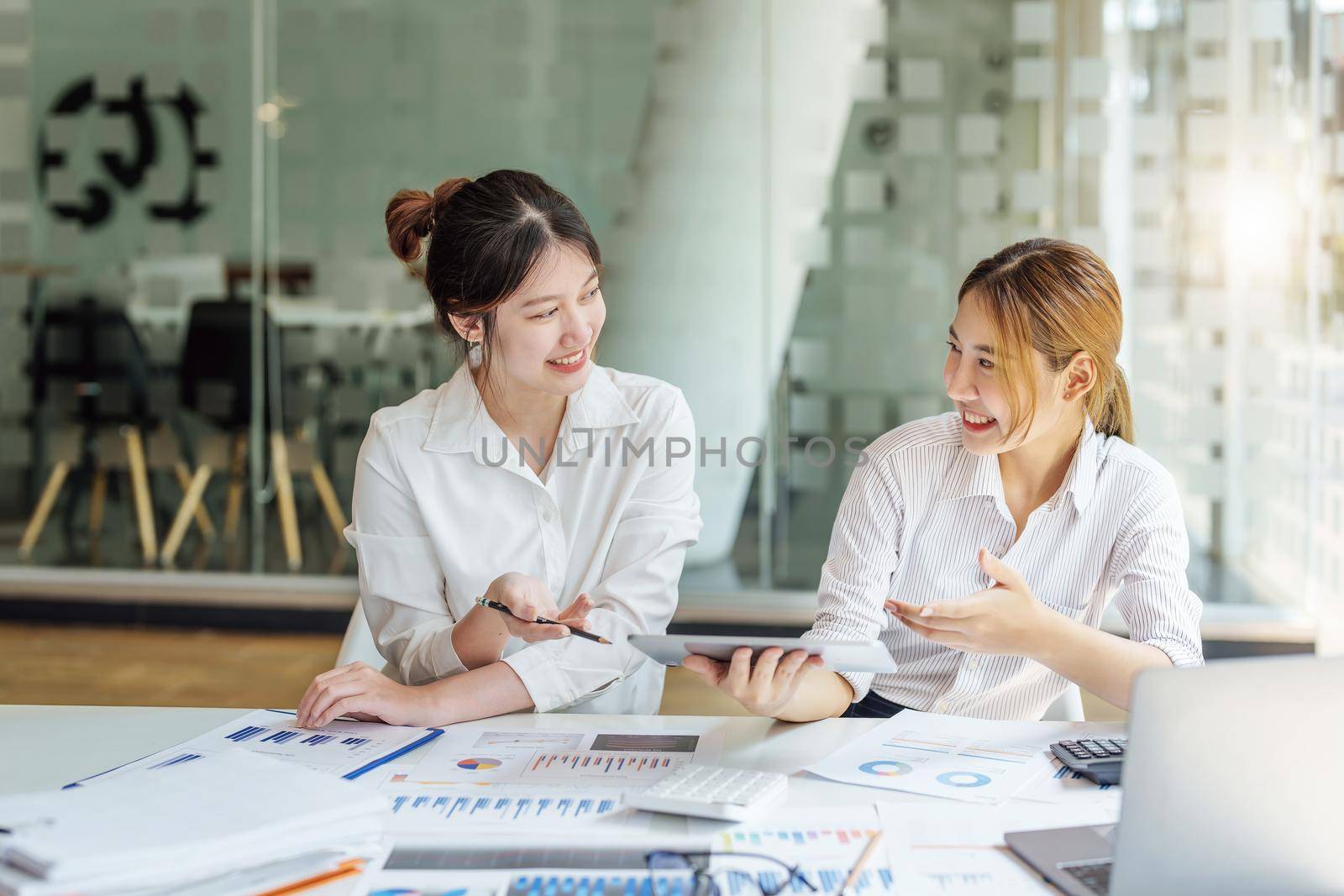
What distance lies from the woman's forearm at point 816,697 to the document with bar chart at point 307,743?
0.41 meters

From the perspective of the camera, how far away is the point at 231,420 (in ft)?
14.1

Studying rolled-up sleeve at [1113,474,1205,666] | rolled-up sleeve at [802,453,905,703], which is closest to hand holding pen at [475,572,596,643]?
rolled-up sleeve at [802,453,905,703]

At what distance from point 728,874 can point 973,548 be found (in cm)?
80

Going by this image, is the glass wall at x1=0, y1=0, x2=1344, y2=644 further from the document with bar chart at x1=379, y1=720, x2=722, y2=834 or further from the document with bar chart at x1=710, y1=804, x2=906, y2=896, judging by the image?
the document with bar chart at x1=710, y1=804, x2=906, y2=896

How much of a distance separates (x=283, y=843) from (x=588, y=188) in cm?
321

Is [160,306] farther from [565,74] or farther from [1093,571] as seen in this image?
[1093,571]

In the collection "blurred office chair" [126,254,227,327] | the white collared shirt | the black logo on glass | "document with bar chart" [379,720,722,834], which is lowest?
"document with bar chart" [379,720,722,834]

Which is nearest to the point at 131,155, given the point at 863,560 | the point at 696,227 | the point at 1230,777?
the point at 696,227

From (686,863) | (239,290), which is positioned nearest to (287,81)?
(239,290)

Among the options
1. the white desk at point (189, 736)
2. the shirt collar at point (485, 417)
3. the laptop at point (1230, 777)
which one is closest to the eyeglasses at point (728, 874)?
the white desk at point (189, 736)

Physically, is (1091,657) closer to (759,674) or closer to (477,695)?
(759,674)

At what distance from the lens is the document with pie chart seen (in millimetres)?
1210

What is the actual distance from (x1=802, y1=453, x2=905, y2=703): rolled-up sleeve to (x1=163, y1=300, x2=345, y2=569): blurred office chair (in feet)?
9.66

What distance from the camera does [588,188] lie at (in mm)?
3996
